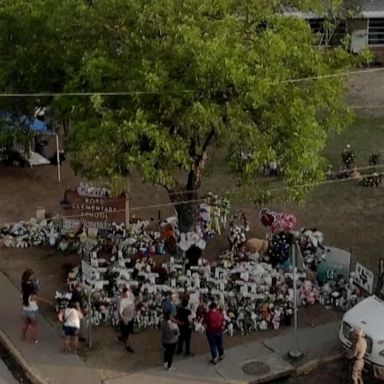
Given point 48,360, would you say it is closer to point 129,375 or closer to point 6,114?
point 129,375

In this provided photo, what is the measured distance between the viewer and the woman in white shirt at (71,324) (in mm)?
15906

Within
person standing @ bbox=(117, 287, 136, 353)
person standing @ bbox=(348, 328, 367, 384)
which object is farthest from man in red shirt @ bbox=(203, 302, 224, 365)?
person standing @ bbox=(348, 328, 367, 384)

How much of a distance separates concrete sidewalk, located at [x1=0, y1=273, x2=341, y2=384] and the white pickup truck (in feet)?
2.52

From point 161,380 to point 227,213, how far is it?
669 cm

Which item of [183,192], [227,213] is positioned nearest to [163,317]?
[183,192]

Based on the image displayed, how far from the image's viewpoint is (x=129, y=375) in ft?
50.9

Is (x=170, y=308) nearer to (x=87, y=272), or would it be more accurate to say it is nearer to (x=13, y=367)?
(x=87, y=272)

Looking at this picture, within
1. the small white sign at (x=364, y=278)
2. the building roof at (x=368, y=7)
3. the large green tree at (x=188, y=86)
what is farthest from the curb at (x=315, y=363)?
the building roof at (x=368, y=7)

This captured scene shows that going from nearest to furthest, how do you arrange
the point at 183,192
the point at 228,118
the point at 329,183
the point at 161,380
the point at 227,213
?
the point at 161,380
the point at 228,118
the point at 183,192
the point at 227,213
the point at 329,183

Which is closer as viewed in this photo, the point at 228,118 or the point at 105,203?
the point at 228,118

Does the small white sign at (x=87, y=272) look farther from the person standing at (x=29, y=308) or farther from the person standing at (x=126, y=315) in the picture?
the person standing at (x=29, y=308)

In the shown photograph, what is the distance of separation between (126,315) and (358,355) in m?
4.09

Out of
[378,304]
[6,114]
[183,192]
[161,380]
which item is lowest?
[161,380]

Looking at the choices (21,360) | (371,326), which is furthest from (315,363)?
(21,360)
